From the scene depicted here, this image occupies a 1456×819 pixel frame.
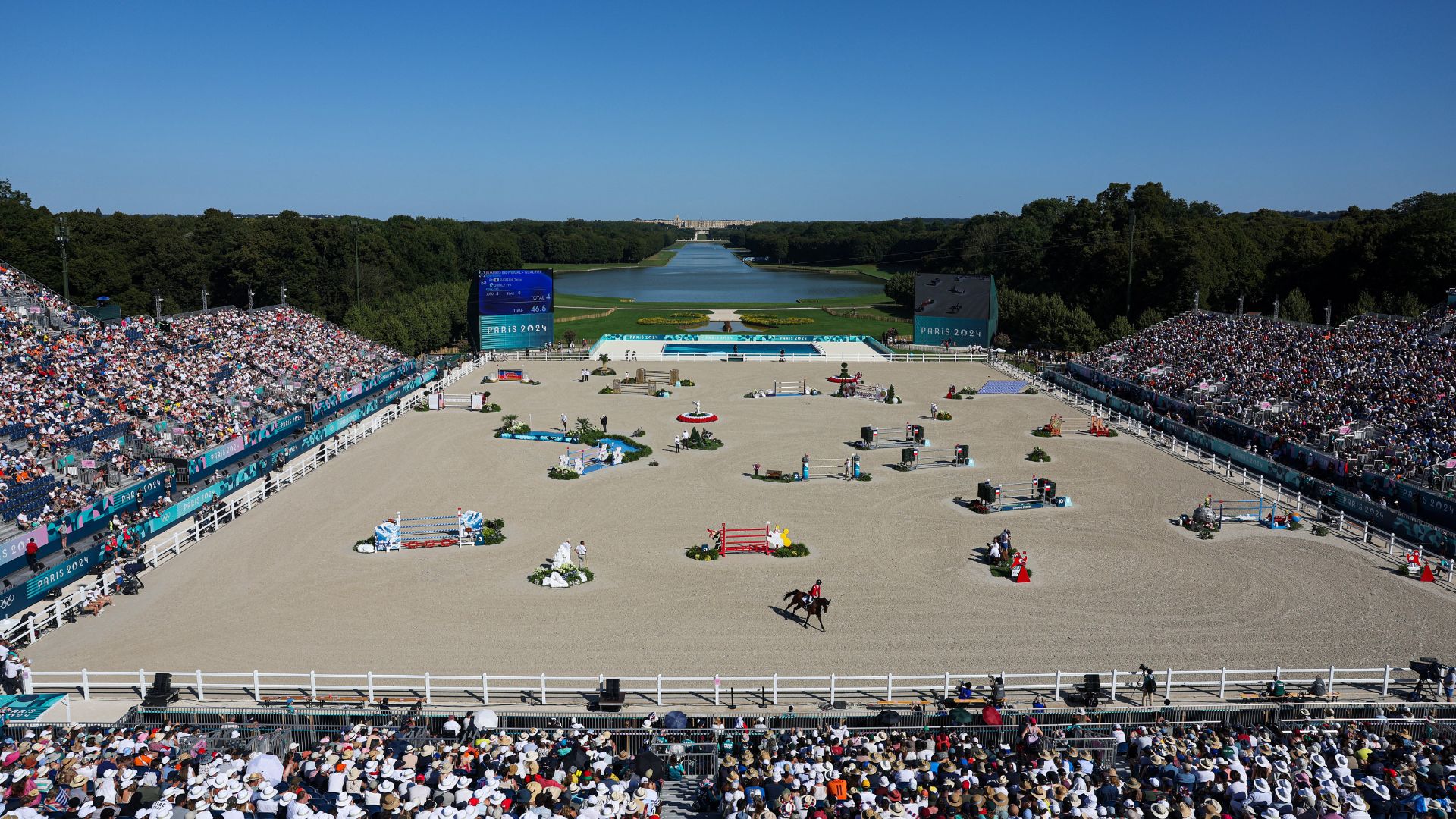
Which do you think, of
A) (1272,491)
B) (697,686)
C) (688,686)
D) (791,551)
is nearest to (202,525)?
(791,551)

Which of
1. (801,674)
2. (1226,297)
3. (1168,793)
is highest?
(1226,297)

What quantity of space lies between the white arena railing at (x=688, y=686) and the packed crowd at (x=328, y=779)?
11.4ft

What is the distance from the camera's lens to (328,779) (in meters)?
13.1

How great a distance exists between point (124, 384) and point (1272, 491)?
42.3m

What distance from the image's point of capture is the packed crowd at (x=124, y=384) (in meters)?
30.4

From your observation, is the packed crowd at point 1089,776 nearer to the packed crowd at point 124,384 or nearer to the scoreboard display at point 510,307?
the packed crowd at point 124,384

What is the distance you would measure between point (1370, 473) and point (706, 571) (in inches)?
949

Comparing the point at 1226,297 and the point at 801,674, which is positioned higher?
the point at 1226,297

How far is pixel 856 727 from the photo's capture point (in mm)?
17141

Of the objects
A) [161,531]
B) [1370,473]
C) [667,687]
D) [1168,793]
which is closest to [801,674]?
[667,687]

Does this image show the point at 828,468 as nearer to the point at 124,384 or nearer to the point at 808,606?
the point at 808,606

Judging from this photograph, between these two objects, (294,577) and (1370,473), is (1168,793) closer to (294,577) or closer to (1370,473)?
(294,577)

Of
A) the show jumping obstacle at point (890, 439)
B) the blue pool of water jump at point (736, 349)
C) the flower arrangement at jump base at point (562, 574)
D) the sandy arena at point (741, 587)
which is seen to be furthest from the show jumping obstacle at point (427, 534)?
the blue pool of water jump at point (736, 349)

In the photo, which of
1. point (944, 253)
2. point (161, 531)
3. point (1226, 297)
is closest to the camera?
point (161, 531)
